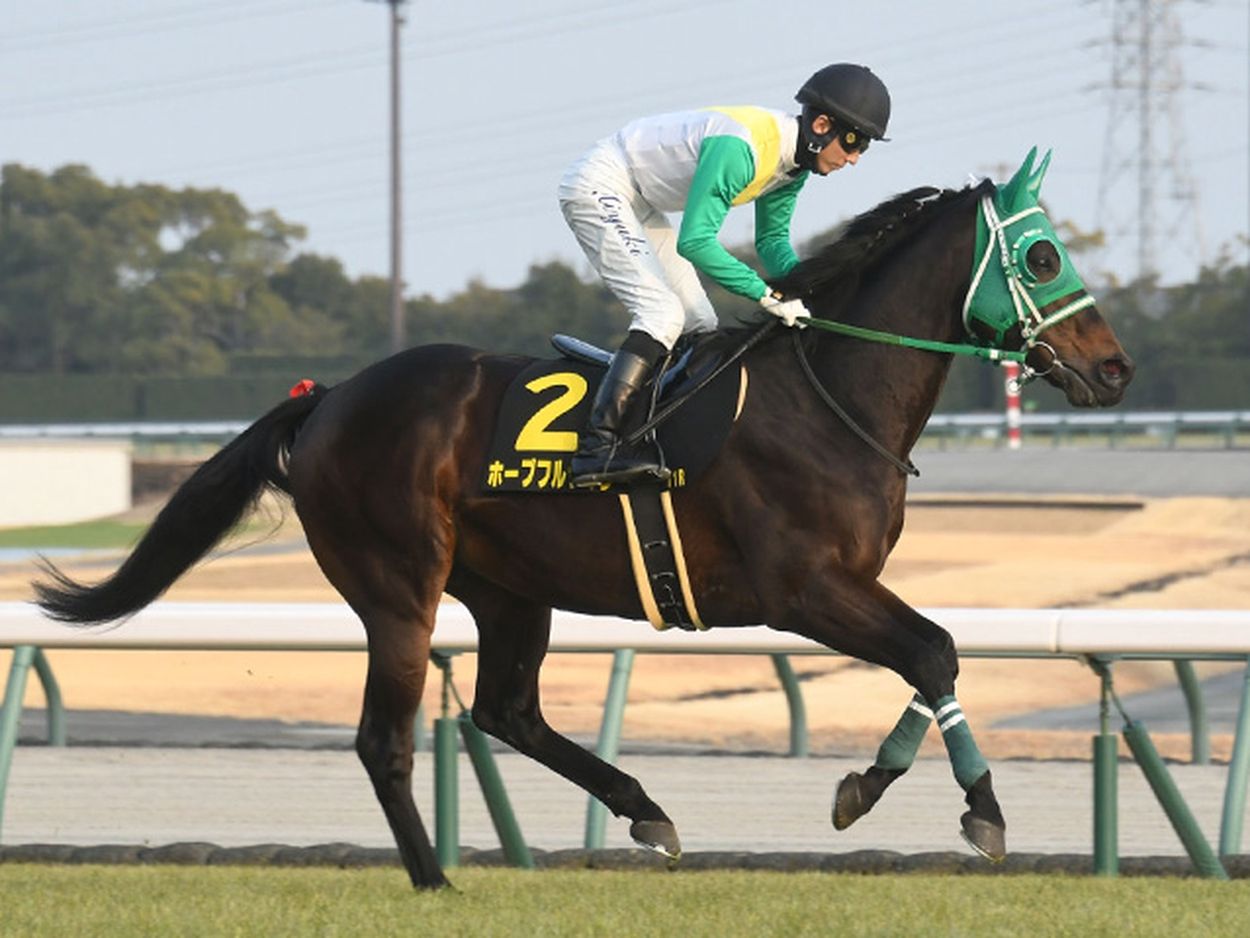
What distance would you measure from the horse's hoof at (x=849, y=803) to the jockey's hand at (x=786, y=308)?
1.12 metres

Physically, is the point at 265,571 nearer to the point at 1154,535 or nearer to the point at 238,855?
the point at 1154,535

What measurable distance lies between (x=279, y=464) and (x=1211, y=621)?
109 inches

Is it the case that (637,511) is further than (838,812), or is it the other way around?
(637,511)

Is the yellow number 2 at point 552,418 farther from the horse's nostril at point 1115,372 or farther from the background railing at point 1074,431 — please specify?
the background railing at point 1074,431

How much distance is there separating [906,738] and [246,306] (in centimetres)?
6084

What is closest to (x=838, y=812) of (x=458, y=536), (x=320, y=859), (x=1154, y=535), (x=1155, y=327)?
(x=458, y=536)

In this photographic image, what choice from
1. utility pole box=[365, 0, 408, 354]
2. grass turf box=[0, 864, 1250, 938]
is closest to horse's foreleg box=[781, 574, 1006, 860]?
grass turf box=[0, 864, 1250, 938]

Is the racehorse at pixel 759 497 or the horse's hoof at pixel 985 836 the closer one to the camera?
the horse's hoof at pixel 985 836

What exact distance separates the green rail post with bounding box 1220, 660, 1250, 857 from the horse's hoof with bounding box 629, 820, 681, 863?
171cm

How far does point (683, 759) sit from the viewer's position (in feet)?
31.6

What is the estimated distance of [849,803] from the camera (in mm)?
5578

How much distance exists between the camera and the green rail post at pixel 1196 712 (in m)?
8.69

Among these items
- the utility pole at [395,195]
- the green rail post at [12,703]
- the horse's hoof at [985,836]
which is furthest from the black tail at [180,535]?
the utility pole at [395,195]

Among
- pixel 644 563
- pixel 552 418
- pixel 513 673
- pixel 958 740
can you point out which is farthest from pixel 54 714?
pixel 958 740
